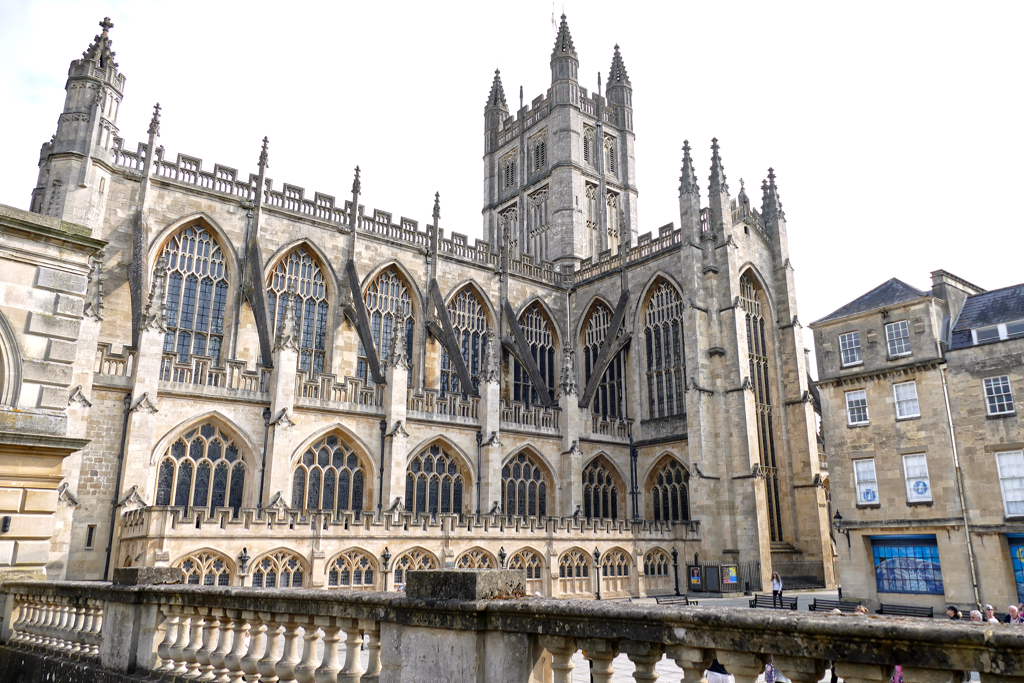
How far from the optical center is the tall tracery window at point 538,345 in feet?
110

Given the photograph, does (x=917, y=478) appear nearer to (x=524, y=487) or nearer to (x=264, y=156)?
(x=524, y=487)

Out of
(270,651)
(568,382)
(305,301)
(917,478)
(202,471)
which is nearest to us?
(270,651)

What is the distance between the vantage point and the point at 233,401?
2214cm

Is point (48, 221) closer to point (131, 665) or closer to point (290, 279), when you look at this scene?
point (131, 665)

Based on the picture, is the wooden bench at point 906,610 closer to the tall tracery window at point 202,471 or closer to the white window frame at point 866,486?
the white window frame at point 866,486

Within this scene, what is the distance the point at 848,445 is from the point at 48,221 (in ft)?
78.1

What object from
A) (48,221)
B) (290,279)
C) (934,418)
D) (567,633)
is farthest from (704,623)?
(290,279)

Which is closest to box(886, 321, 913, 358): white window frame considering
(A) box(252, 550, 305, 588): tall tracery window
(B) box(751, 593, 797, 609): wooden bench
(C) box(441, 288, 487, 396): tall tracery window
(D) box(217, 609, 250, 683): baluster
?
(B) box(751, 593, 797, 609): wooden bench

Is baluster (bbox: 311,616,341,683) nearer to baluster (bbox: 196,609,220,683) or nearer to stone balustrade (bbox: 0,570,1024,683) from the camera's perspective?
stone balustrade (bbox: 0,570,1024,683)

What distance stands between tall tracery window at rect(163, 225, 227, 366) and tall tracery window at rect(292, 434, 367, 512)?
484cm

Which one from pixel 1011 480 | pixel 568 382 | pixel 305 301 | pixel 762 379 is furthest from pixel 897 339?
pixel 305 301

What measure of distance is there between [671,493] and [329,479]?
14563 millimetres

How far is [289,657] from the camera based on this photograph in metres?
5.51

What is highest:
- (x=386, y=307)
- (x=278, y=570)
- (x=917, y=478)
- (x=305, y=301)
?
(x=386, y=307)
